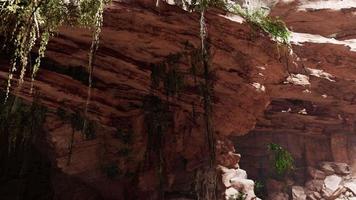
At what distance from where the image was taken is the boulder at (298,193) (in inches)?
519

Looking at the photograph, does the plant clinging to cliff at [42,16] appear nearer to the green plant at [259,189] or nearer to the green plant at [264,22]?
the green plant at [264,22]

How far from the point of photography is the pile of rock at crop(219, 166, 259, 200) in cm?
930

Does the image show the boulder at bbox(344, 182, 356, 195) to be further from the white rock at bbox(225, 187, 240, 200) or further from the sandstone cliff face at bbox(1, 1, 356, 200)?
the white rock at bbox(225, 187, 240, 200)

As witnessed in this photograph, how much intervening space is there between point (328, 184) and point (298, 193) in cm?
110

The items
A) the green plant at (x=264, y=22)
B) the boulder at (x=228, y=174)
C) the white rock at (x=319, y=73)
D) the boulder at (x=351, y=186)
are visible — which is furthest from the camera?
the boulder at (x=351, y=186)

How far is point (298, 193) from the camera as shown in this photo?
43.6ft

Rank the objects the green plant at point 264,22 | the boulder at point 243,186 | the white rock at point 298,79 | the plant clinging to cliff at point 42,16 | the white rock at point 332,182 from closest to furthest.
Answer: the plant clinging to cliff at point 42,16 < the green plant at point 264,22 < the boulder at point 243,186 < the white rock at point 298,79 < the white rock at point 332,182

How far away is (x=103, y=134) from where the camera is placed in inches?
389

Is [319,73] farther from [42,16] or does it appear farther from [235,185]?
[42,16]

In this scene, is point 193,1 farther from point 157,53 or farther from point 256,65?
point 256,65

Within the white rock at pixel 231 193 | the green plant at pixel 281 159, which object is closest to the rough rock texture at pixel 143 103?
the white rock at pixel 231 193

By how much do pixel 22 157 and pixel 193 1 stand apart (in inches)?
356

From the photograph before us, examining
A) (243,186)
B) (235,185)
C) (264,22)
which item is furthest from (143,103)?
(264,22)

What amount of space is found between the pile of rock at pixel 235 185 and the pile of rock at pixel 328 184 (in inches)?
176
